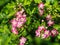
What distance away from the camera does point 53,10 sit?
10.7ft

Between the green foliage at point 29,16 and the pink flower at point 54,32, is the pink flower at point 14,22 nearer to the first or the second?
the green foliage at point 29,16

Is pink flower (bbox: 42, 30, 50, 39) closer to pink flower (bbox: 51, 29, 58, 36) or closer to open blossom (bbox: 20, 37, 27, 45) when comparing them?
pink flower (bbox: 51, 29, 58, 36)

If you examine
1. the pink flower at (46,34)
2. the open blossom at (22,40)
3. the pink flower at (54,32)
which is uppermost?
the pink flower at (54,32)

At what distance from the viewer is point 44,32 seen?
310cm

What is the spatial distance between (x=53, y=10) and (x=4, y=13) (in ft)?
2.11

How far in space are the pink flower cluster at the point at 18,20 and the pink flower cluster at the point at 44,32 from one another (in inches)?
8.8

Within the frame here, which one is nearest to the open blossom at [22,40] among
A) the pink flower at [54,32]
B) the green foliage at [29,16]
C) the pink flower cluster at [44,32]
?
the green foliage at [29,16]

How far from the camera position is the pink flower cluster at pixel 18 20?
3.19 m

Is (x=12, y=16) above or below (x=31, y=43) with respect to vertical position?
above

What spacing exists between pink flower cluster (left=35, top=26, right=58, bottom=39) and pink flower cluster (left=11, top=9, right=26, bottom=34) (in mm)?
222

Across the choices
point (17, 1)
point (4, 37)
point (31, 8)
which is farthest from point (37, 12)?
point (4, 37)

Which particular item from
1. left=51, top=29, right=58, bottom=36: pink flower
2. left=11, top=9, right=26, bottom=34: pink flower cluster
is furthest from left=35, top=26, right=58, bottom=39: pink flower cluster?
left=11, top=9, right=26, bottom=34: pink flower cluster

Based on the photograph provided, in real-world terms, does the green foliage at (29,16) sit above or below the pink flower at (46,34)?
above

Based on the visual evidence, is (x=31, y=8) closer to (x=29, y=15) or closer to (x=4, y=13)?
(x=29, y=15)
